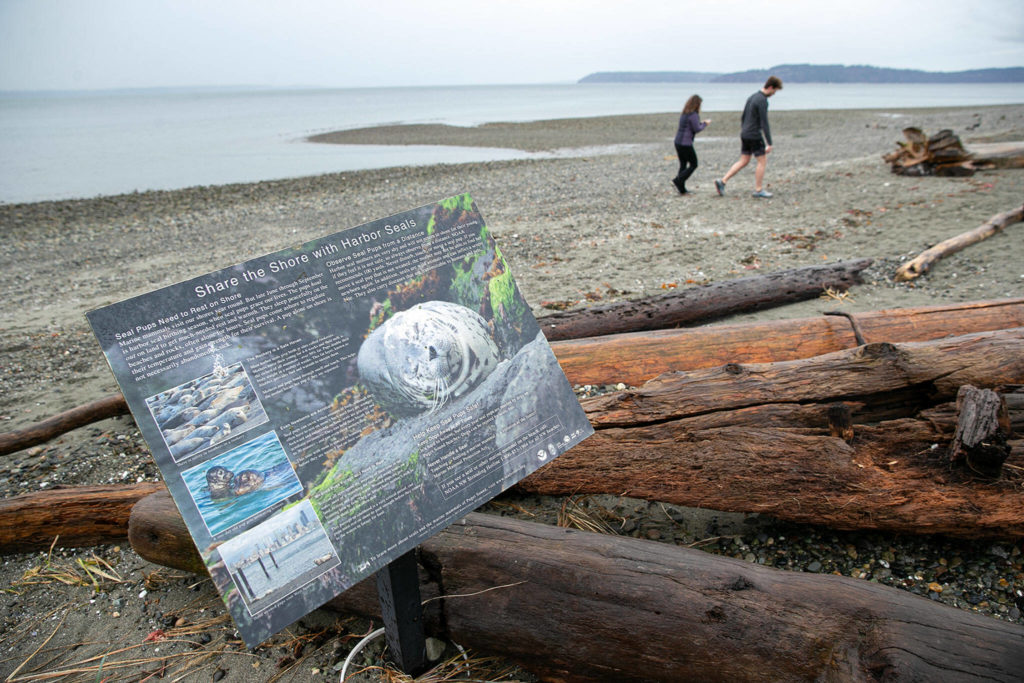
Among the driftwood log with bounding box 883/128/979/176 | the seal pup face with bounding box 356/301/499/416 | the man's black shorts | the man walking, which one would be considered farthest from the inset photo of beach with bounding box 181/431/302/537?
the driftwood log with bounding box 883/128/979/176

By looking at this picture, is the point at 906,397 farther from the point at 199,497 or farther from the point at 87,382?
the point at 87,382

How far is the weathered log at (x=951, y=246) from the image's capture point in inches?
234

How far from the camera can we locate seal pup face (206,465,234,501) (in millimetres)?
1562

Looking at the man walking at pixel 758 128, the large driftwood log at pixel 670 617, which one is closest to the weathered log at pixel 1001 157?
the man walking at pixel 758 128

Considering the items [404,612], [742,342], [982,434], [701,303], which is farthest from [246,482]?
[701,303]

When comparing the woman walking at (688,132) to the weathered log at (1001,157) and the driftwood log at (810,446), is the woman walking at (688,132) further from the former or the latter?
the driftwood log at (810,446)

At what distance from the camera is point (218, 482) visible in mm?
1569

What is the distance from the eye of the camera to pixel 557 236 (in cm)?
914

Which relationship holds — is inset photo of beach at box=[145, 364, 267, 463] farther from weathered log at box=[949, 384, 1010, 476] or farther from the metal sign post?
weathered log at box=[949, 384, 1010, 476]

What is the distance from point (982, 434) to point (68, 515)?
3953 millimetres

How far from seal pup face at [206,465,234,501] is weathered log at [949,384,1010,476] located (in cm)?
248

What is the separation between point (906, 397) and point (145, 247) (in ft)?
37.2

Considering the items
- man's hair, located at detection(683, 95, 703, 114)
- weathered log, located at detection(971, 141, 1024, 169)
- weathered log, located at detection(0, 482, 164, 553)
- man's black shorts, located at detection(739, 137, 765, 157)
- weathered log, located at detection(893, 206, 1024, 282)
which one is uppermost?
man's hair, located at detection(683, 95, 703, 114)

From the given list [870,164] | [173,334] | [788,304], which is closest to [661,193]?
[870,164]
